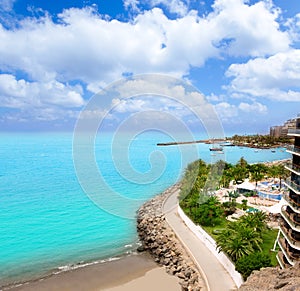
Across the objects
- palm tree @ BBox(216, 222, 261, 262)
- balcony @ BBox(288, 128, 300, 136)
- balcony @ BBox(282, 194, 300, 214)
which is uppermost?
balcony @ BBox(288, 128, 300, 136)

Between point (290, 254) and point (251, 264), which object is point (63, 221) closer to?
point (251, 264)

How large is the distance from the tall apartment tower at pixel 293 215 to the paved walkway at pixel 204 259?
3472mm

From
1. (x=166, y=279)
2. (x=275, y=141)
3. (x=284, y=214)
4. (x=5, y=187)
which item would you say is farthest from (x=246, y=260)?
(x=275, y=141)

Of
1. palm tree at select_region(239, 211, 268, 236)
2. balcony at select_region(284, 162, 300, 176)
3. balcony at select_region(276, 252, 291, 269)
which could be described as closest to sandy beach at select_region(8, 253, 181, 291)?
balcony at select_region(276, 252, 291, 269)

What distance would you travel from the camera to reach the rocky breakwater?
1939cm

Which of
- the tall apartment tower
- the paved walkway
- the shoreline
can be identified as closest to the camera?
the tall apartment tower

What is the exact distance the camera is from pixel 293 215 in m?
16.2

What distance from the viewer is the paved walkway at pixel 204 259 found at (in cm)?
1727

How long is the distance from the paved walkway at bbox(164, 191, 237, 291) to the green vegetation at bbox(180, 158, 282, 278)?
1142 mm

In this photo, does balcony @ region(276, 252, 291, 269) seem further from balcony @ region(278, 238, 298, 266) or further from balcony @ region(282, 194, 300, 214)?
balcony @ region(282, 194, 300, 214)

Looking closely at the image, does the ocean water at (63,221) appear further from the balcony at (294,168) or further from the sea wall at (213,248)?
the balcony at (294,168)

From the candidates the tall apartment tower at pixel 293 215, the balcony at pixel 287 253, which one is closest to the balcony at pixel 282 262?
the tall apartment tower at pixel 293 215

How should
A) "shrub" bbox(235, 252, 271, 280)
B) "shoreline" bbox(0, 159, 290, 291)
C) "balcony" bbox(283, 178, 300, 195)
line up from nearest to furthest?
1. "balcony" bbox(283, 178, 300, 195)
2. "shrub" bbox(235, 252, 271, 280)
3. "shoreline" bbox(0, 159, 290, 291)

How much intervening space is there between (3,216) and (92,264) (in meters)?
23.2
